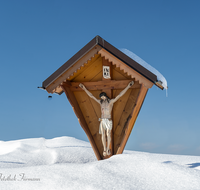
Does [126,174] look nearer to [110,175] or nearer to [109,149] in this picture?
[110,175]

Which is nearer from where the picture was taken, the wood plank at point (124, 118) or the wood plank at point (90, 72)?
the wood plank at point (124, 118)

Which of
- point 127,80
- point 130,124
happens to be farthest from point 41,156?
point 127,80

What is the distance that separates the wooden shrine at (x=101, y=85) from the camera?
17.8ft

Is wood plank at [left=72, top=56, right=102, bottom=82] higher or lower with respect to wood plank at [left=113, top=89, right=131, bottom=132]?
higher

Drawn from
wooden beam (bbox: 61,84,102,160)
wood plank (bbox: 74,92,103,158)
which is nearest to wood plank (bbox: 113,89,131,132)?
wood plank (bbox: 74,92,103,158)

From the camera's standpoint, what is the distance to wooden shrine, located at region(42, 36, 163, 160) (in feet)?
17.8

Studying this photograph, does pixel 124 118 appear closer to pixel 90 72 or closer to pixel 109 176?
pixel 90 72

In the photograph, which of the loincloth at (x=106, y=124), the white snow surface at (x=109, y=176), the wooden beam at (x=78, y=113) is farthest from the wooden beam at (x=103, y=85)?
the white snow surface at (x=109, y=176)

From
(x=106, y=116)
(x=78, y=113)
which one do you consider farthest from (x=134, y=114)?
(x=78, y=113)

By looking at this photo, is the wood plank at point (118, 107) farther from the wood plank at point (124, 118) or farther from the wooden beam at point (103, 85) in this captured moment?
the wooden beam at point (103, 85)

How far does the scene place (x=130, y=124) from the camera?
6090 mm

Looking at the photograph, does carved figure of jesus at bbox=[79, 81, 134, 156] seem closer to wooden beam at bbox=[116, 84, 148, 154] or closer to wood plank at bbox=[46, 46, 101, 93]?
wooden beam at bbox=[116, 84, 148, 154]

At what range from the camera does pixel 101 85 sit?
6488 millimetres

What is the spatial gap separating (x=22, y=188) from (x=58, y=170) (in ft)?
2.59
